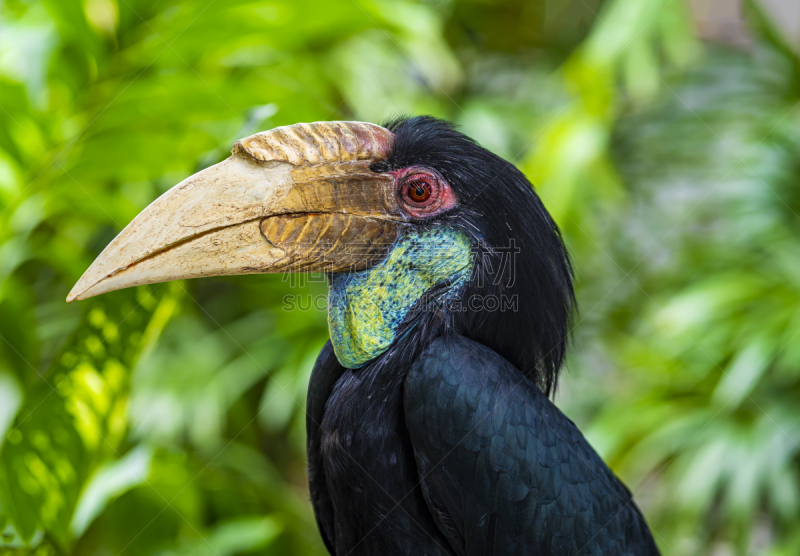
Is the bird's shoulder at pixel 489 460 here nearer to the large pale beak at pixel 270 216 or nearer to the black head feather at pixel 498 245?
the black head feather at pixel 498 245

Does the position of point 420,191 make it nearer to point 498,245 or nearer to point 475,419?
point 498,245

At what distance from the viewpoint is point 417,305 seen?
1152 millimetres

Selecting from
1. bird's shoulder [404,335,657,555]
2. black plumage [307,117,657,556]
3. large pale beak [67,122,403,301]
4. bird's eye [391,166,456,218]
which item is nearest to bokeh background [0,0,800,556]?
large pale beak [67,122,403,301]

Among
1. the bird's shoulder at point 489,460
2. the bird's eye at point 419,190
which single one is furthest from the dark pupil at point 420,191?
the bird's shoulder at point 489,460

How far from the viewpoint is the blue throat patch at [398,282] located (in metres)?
1.14

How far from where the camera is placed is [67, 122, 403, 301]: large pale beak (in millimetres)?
1030

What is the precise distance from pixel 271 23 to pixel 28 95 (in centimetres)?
70

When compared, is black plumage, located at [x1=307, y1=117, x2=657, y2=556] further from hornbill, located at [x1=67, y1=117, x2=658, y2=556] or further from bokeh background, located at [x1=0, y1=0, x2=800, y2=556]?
bokeh background, located at [x1=0, y1=0, x2=800, y2=556]

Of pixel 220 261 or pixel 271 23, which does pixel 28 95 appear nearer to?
pixel 271 23

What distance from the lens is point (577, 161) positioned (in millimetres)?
2840

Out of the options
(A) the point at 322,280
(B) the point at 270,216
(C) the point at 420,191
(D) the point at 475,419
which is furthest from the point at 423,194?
(A) the point at 322,280

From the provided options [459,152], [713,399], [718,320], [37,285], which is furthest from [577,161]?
[37,285]

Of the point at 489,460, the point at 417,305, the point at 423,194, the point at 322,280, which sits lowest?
the point at 322,280

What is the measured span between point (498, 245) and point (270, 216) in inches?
15.3
